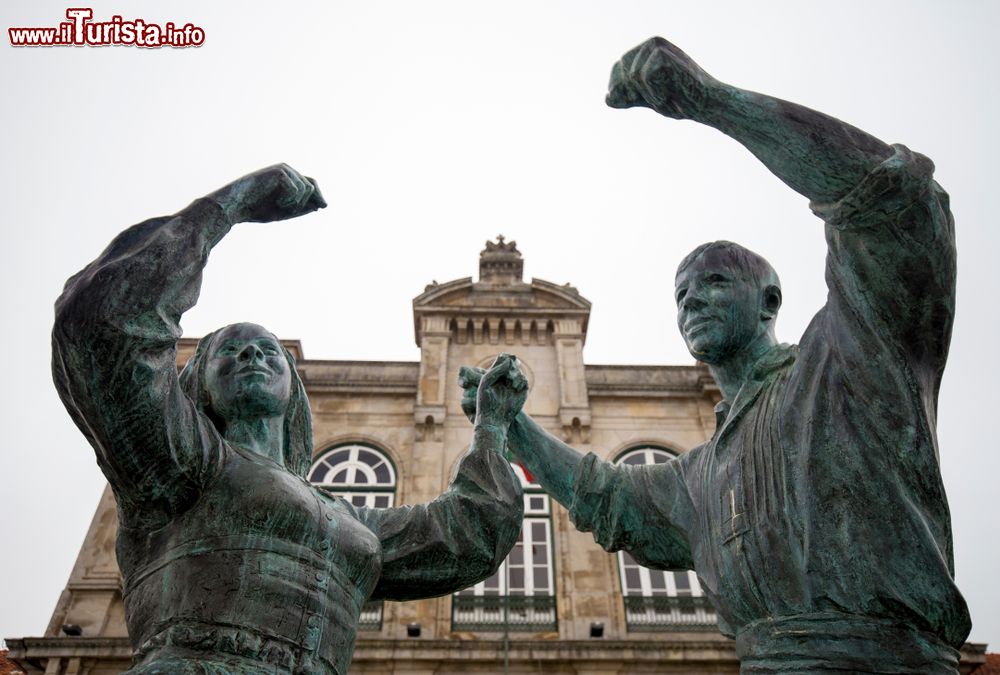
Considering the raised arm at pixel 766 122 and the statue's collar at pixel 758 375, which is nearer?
the raised arm at pixel 766 122

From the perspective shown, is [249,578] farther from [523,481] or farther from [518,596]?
[523,481]

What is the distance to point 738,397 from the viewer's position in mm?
2508

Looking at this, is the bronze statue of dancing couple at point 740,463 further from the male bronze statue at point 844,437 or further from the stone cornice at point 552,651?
the stone cornice at point 552,651

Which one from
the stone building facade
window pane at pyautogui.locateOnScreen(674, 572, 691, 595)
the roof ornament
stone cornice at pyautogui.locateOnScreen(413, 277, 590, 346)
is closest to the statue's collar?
the stone building facade

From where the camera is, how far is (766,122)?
81.4 inches

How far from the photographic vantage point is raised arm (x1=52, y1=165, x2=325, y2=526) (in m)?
1.89

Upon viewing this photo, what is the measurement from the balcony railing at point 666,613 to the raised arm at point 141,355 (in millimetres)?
13067

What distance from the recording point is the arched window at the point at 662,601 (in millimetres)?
13945

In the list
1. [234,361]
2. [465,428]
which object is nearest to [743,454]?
[234,361]

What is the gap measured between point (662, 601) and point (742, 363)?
1270cm

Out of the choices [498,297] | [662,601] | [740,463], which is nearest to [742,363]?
[740,463]

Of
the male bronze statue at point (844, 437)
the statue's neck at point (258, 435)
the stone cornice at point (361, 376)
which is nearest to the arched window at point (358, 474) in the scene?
the stone cornice at point (361, 376)

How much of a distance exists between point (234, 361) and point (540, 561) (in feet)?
42.9

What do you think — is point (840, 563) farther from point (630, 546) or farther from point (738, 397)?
point (630, 546)
